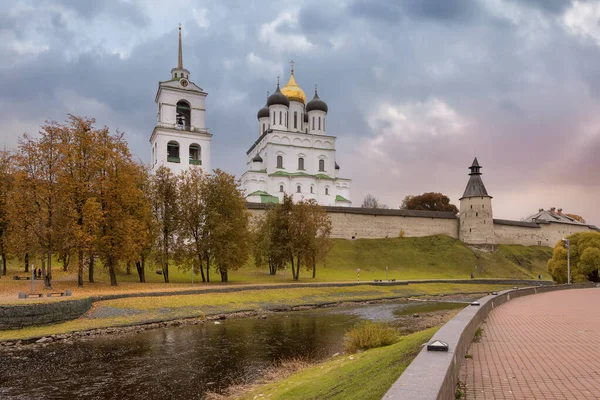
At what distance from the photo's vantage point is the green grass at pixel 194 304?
858 inches

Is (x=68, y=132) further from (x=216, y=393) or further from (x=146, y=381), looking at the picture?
(x=216, y=393)

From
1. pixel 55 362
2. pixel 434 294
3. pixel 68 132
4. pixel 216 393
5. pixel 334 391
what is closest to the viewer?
pixel 334 391

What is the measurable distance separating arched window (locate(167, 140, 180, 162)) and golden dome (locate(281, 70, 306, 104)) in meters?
32.8

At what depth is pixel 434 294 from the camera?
42.9 m

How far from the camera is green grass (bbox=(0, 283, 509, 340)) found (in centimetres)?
2178

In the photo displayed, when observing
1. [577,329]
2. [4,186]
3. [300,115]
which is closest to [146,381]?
[577,329]

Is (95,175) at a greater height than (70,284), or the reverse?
(95,175)

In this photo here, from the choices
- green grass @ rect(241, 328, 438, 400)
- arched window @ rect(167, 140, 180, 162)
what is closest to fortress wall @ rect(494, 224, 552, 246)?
arched window @ rect(167, 140, 180, 162)

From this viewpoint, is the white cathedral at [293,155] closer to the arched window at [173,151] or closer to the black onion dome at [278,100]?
the black onion dome at [278,100]

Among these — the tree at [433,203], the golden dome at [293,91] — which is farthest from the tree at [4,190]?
the tree at [433,203]

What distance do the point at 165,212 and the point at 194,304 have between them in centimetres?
1256

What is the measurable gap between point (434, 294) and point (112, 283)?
28.1 metres

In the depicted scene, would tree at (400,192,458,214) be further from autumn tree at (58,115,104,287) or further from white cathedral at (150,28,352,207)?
autumn tree at (58,115,104,287)

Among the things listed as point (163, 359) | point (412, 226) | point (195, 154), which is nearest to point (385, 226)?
point (412, 226)
